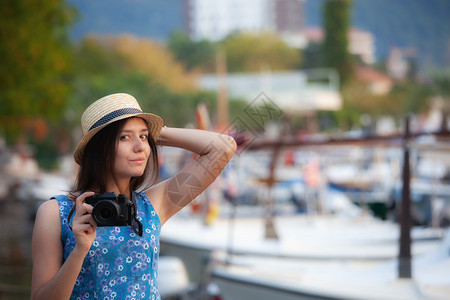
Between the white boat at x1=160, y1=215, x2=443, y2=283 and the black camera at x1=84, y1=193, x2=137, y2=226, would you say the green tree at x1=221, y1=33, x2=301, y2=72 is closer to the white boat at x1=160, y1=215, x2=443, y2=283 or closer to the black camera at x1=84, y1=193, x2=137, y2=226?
the white boat at x1=160, y1=215, x2=443, y2=283

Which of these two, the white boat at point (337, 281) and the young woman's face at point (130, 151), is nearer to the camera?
the young woman's face at point (130, 151)

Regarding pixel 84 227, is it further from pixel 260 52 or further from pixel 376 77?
pixel 376 77

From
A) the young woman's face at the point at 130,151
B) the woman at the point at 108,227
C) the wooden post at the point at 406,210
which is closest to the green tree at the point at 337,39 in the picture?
the wooden post at the point at 406,210

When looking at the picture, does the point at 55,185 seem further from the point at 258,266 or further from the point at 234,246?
the point at 258,266

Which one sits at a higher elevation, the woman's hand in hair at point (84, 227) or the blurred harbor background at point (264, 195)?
the woman's hand in hair at point (84, 227)

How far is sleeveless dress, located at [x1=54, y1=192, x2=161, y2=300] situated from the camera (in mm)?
1810

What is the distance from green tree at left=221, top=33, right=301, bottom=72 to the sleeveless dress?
312 feet

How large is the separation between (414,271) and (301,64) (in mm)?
99060

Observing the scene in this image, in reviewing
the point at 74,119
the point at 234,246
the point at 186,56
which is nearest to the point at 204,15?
the point at 186,56

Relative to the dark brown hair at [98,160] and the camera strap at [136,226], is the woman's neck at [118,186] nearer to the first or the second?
the dark brown hair at [98,160]

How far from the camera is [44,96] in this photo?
19484mm

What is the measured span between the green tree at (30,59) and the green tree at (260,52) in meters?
77.5

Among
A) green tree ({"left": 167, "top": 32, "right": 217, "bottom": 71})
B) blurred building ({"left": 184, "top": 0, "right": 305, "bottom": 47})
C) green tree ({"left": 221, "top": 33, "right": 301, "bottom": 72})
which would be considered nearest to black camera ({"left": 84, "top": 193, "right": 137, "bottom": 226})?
green tree ({"left": 221, "top": 33, "right": 301, "bottom": 72})

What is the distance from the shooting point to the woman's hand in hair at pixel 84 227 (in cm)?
166
